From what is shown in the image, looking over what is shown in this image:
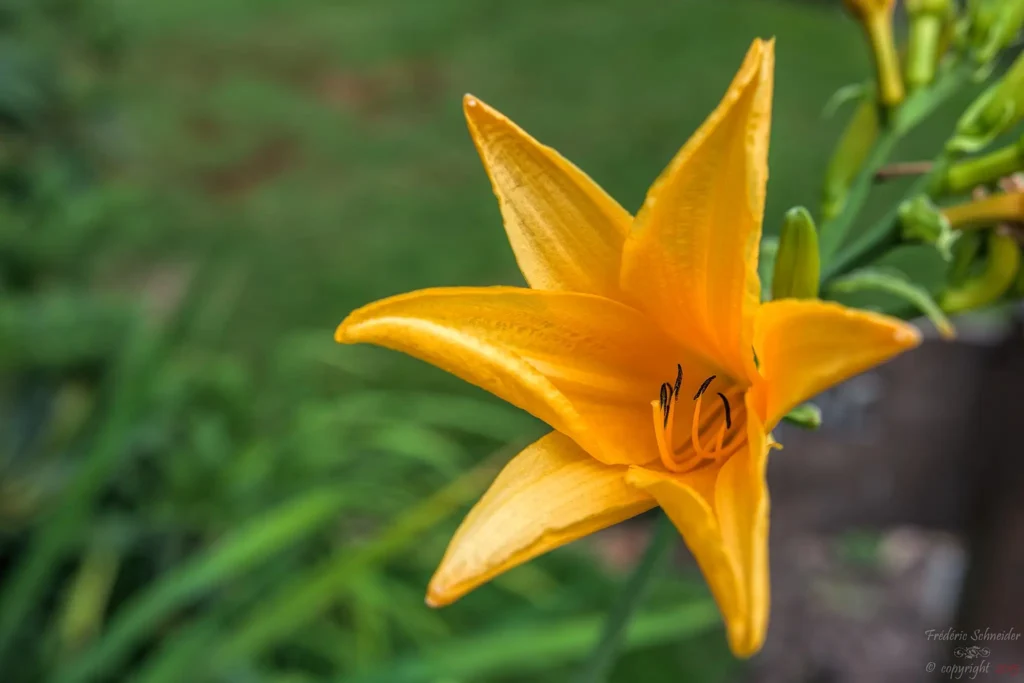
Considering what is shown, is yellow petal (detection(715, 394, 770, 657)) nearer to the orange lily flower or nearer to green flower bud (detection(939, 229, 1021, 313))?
the orange lily flower

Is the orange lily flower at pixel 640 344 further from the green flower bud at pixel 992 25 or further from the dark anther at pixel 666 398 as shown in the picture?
the green flower bud at pixel 992 25

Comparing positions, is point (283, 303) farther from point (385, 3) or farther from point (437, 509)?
point (385, 3)

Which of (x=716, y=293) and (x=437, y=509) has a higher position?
(x=716, y=293)

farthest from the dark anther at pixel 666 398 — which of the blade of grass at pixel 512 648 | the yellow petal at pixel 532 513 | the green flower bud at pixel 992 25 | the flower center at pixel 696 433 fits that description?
the blade of grass at pixel 512 648

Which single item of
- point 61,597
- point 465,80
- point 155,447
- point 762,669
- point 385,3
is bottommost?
point 762,669

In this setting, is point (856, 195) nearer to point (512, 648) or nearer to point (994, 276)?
point (994, 276)

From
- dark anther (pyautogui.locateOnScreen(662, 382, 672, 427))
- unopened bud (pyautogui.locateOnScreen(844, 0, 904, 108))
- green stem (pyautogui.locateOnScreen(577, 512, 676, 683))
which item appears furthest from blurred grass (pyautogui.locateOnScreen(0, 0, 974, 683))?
unopened bud (pyautogui.locateOnScreen(844, 0, 904, 108))

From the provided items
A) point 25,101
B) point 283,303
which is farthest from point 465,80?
point 25,101
